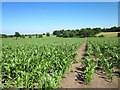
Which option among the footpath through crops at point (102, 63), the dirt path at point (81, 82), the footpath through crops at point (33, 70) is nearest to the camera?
the footpath through crops at point (33, 70)

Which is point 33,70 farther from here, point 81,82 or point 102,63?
point 102,63

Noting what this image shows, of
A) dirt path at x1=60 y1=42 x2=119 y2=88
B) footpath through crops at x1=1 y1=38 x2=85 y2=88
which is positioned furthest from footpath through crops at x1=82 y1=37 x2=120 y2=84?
footpath through crops at x1=1 y1=38 x2=85 y2=88

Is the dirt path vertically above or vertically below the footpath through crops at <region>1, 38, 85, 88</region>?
below

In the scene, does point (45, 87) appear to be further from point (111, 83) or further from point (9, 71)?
point (111, 83)

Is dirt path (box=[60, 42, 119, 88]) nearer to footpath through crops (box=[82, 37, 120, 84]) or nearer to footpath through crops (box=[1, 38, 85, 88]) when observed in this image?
footpath through crops (box=[82, 37, 120, 84])

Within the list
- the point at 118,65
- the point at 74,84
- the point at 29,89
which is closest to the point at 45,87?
the point at 29,89

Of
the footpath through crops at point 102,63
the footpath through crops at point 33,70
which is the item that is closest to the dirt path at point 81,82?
the footpath through crops at point 102,63

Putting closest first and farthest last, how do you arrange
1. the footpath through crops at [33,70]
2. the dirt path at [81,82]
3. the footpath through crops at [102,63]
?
the footpath through crops at [33,70]
the dirt path at [81,82]
the footpath through crops at [102,63]

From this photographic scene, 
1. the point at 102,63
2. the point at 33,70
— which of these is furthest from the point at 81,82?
the point at 102,63

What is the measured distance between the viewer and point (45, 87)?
335 cm

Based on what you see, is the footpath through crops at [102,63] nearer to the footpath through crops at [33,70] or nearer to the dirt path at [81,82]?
the dirt path at [81,82]

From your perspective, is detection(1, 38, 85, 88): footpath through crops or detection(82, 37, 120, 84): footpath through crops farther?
detection(82, 37, 120, 84): footpath through crops

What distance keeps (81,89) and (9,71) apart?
322 centimetres

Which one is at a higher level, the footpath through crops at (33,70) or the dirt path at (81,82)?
the footpath through crops at (33,70)
